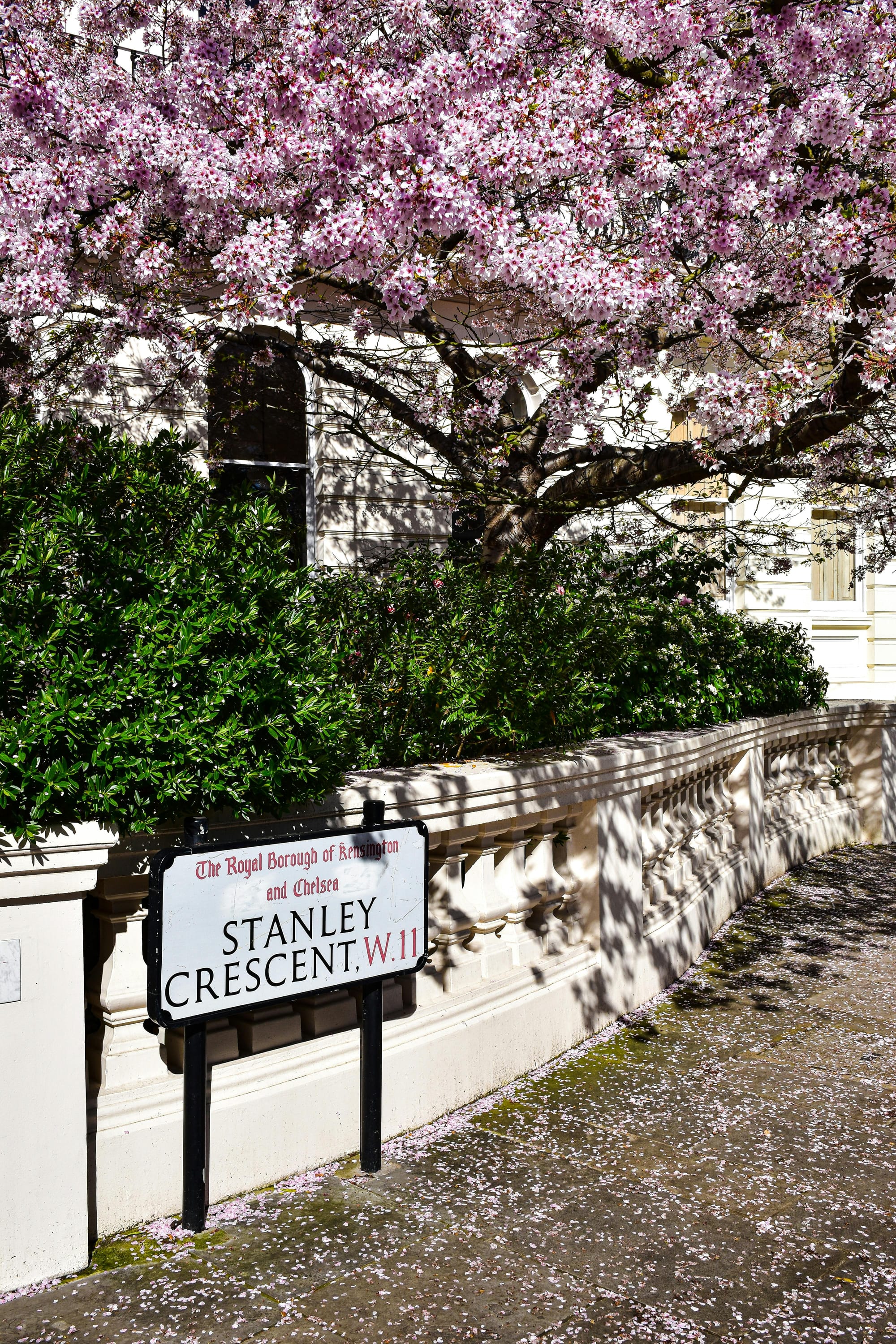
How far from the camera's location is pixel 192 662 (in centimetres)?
338

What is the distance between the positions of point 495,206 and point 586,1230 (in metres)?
5.03

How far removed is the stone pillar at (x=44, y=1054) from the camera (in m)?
3.06

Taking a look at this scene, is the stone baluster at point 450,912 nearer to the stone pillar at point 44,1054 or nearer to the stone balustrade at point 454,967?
the stone balustrade at point 454,967

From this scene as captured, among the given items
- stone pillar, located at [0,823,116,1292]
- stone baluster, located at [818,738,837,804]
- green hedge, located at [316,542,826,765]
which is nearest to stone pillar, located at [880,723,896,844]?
stone baluster, located at [818,738,837,804]

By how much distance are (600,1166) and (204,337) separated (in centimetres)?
675

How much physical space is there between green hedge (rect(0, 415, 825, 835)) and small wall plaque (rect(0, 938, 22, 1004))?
0.33 metres

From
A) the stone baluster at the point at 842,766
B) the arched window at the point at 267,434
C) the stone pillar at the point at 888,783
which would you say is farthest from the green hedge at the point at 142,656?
the stone pillar at the point at 888,783

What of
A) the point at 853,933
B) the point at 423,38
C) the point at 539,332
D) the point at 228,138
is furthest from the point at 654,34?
the point at 853,933

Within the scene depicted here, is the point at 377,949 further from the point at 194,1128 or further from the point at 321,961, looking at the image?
the point at 194,1128

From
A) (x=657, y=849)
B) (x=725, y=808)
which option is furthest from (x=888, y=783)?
(x=657, y=849)

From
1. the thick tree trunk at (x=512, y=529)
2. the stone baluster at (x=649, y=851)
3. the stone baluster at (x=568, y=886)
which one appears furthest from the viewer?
the thick tree trunk at (x=512, y=529)

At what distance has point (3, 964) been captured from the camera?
307 centimetres

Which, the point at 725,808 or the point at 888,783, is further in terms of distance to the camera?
the point at 888,783

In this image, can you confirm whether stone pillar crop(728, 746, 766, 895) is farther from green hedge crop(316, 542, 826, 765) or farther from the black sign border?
the black sign border
